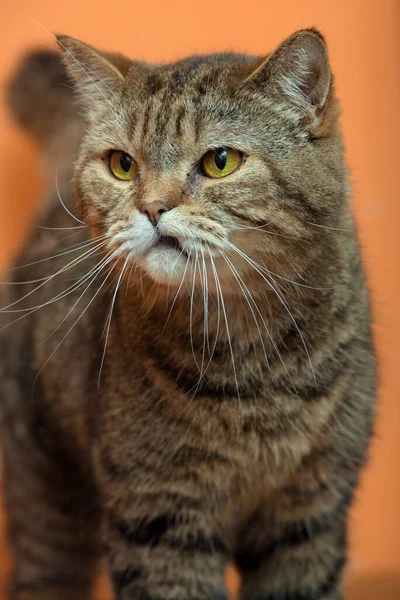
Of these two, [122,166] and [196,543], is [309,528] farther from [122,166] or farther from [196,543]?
[122,166]

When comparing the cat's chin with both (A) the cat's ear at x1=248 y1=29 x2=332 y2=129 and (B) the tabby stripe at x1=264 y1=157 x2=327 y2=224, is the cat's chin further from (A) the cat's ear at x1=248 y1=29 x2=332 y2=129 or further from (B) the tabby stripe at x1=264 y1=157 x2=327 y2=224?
(A) the cat's ear at x1=248 y1=29 x2=332 y2=129

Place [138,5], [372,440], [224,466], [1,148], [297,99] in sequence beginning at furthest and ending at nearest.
→ [1,148] < [138,5] < [372,440] < [224,466] < [297,99]

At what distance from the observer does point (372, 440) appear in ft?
4.74

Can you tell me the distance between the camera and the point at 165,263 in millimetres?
1123

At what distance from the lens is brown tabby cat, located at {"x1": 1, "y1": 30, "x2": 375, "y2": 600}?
1.14m

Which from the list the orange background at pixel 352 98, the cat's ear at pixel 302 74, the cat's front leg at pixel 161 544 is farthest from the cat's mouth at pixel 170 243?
the orange background at pixel 352 98

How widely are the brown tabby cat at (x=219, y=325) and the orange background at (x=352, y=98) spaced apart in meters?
0.22

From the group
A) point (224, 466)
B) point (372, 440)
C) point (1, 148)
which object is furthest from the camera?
point (1, 148)

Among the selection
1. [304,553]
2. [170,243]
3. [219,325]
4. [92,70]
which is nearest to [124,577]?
[304,553]

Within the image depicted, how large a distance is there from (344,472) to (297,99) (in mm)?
607

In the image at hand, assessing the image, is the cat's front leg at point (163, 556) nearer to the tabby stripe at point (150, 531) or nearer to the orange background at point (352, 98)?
the tabby stripe at point (150, 531)

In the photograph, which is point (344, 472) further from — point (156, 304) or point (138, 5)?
point (138, 5)

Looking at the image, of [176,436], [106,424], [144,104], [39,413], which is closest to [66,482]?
[39,413]

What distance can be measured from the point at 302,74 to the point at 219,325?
384mm
